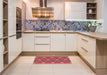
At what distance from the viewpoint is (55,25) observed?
20.8 feet

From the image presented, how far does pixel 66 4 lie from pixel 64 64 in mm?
2627

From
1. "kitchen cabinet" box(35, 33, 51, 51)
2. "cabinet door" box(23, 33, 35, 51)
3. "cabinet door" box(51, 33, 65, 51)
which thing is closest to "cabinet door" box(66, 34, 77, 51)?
"cabinet door" box(51, 33, 65, 51)

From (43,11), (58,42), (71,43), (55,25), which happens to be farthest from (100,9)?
(43,11)

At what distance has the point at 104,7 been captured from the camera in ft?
→ 17.3

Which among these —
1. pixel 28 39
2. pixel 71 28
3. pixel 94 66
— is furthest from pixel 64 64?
pixel 71 28

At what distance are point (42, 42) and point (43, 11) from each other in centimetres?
121

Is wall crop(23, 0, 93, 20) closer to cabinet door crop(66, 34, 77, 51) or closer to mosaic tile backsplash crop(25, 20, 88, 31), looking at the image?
mosaic tile backsplash crop(25, 20, 88, 31)

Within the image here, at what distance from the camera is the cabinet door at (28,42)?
5.64 metres

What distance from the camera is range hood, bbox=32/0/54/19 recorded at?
576 cm

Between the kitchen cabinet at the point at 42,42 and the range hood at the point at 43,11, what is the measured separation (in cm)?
74

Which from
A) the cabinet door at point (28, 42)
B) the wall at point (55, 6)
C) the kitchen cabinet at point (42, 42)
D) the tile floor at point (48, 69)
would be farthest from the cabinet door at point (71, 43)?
the tile floor at point (48, 69)

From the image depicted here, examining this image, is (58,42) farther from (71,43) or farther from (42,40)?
(42,40)

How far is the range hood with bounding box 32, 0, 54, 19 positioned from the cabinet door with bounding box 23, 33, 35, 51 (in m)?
0.81

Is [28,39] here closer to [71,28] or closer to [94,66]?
[71,28]
